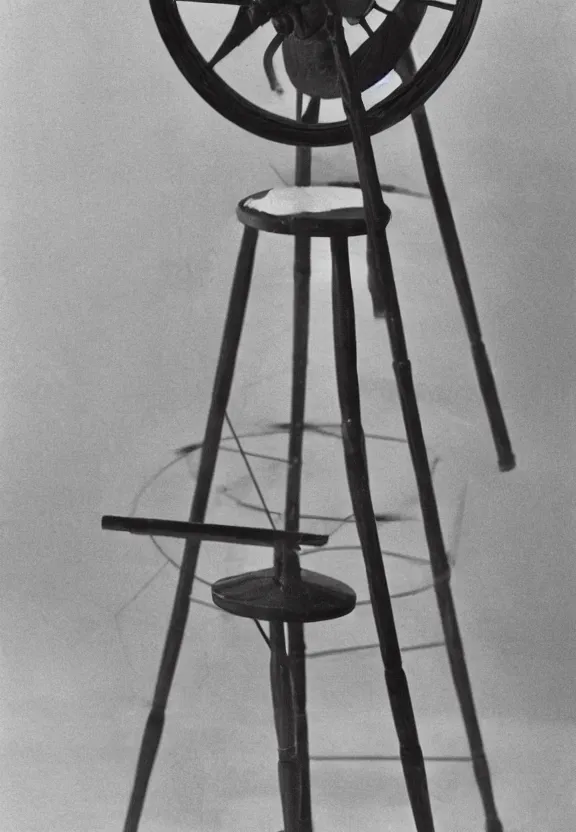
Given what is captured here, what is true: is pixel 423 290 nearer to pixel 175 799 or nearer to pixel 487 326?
pixel 487 326

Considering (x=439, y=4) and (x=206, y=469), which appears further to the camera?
(x=206, y=469)

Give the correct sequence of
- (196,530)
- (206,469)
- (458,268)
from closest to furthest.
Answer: (196,530) < (206,469) < (458,268)

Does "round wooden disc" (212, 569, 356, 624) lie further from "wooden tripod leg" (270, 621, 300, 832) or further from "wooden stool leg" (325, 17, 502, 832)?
"wooden stool leg" (325, 17, 502, 832)

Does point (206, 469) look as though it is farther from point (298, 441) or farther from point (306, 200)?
point (306, 200)

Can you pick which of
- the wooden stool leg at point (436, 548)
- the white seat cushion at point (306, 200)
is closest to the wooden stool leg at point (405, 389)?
the wooden stool leg at point (436, 548)

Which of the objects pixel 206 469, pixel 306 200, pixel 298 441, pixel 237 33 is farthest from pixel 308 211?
pixel 298 441

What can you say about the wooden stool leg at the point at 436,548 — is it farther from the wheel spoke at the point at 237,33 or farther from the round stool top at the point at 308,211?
the wheel spoke at the point at 237,33

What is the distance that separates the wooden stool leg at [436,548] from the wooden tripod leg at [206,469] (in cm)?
25

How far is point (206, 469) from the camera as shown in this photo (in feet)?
6.31

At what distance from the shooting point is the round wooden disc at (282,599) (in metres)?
1.69

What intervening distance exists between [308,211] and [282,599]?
48 cm

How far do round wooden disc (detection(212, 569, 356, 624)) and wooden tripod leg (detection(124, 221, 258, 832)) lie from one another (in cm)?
14

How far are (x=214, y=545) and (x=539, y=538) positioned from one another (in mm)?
573

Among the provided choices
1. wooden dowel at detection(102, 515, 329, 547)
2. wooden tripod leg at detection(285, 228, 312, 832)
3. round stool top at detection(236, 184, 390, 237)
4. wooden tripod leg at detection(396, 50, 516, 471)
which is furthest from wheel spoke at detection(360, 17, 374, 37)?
wooden dowel at detection(102, 515, 329, 547)
